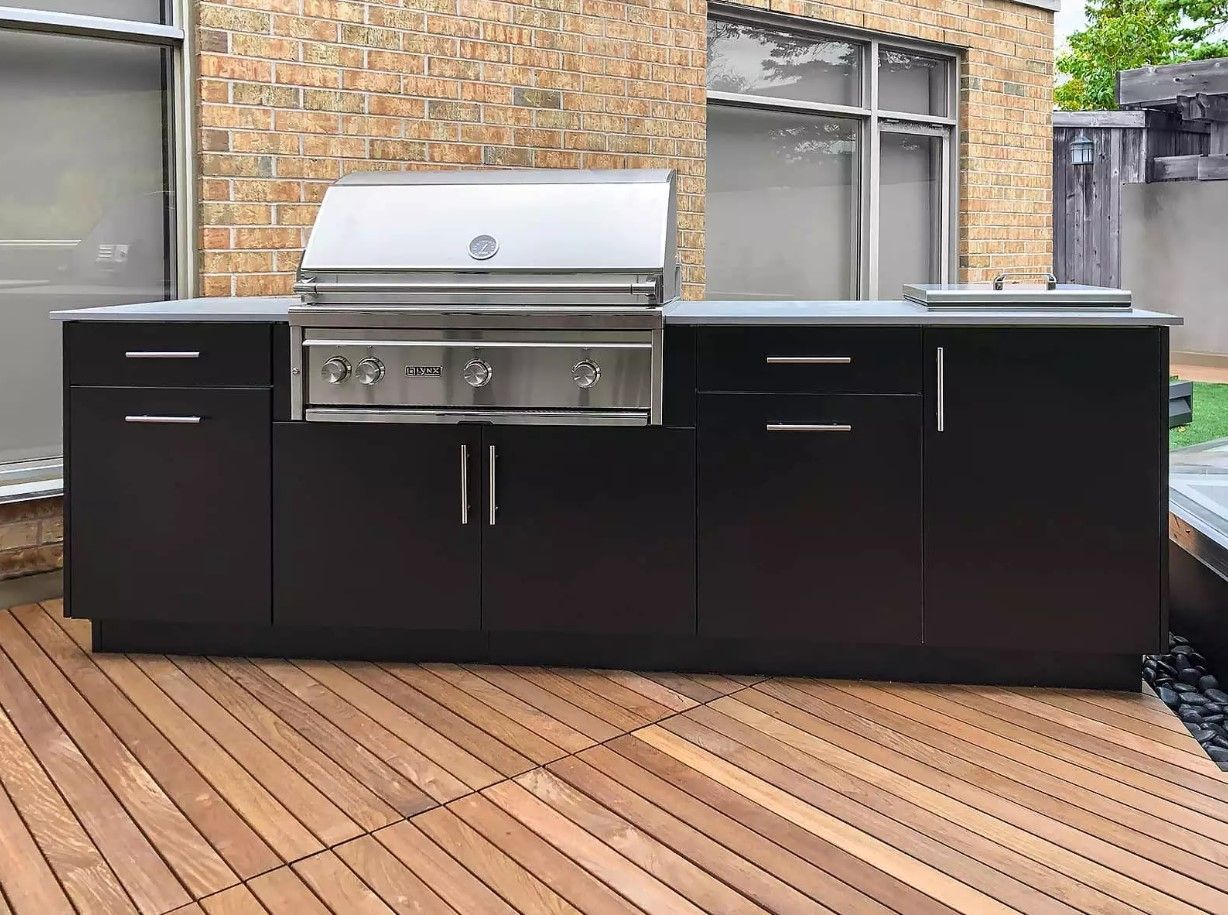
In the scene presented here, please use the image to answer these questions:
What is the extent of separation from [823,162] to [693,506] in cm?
341

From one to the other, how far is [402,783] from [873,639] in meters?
1.24

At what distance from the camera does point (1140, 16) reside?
755 inches

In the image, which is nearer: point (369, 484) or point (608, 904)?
point (608, 904)

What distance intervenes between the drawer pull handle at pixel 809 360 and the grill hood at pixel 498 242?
338 millimetres

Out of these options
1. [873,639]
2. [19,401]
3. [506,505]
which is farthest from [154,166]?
[873,639]

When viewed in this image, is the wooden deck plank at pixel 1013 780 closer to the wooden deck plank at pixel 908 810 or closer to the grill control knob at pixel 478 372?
the wooden deck plank at pixel 908 810

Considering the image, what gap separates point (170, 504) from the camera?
3221mm

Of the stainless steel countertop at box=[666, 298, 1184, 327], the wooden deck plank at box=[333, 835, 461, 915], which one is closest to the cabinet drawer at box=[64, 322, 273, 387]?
the stainless steel countertop at box=[666, 298, 1184, 327]

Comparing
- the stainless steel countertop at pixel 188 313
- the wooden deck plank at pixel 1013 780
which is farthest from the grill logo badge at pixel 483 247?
the wooden deck plank at pixel 1013 780

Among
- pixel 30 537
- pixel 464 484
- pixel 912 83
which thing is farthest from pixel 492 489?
pixel 912 83

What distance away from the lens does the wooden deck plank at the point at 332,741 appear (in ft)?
7.90

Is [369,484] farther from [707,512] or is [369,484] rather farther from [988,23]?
[988,23]

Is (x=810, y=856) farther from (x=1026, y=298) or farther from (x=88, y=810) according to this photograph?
(x=1026, y=298)

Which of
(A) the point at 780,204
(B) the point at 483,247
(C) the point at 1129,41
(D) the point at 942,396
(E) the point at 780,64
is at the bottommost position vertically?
(D) the point at 942,396
